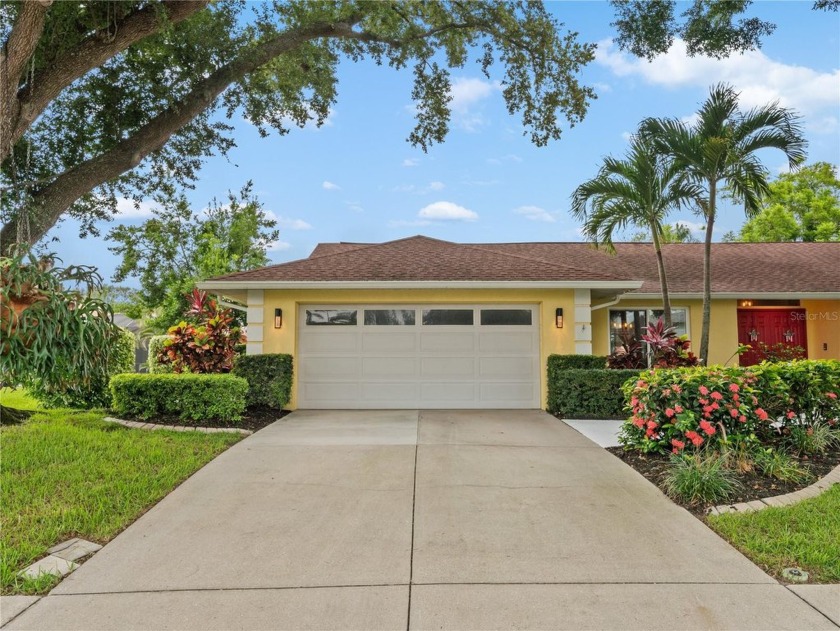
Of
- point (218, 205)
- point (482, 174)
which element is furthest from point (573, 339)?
point (218, 205)

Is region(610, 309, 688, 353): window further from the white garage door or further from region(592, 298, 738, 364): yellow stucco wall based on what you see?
the white garage door

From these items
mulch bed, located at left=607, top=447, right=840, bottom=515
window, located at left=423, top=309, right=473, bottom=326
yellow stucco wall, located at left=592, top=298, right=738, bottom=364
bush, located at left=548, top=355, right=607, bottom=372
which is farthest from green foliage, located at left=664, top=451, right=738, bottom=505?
yellow stucco wall, located at left=592, top=298, right=738, bottom=364

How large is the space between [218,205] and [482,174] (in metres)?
14.7

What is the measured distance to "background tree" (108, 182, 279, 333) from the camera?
23000 millimetres

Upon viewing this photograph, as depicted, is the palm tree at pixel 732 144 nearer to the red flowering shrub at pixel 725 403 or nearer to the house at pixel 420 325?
the house at pixel 420 325

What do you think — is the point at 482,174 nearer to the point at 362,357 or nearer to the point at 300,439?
the point at 362,357

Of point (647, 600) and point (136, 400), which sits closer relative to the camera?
point (647, 600)

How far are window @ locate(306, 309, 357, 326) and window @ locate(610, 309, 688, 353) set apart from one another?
20.9 ft

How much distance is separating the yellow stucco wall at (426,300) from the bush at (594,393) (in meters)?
0.94

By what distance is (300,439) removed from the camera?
7.19m

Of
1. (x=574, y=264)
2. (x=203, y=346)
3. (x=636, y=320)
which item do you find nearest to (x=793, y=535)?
(x=636, y=320)

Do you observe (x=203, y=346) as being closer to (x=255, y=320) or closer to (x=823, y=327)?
(x=255, y=320)

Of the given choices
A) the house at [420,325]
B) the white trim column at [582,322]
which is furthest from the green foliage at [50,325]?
the white trim column at [582,322]

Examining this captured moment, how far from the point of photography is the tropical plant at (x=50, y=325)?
4.51ft
